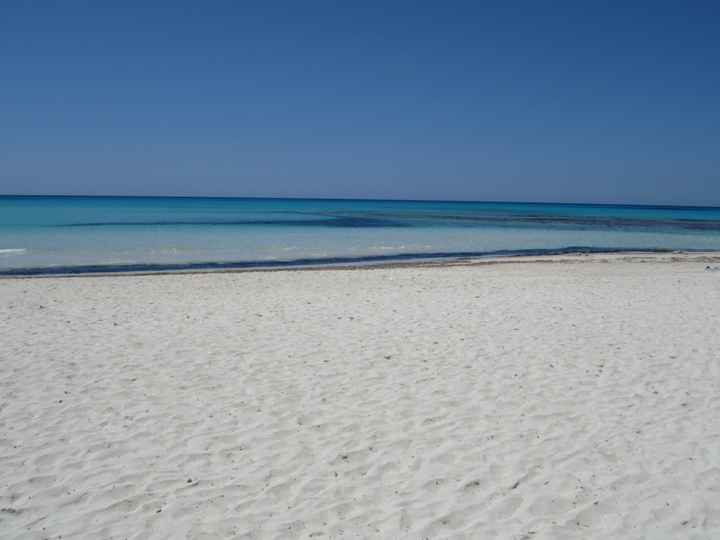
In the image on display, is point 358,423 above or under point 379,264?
under

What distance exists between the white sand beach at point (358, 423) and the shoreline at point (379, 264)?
27.4 ft

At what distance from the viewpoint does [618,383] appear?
6816 mm

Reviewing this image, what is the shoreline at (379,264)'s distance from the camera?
18697 millimetres

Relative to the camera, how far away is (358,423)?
560 centimetres

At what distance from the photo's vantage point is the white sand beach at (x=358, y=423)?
402cm

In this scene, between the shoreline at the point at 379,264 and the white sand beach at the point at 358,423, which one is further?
the shoreline at the point at 379,264

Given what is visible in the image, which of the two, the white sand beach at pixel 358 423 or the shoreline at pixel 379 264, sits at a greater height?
the shoreline at pixel 379 264

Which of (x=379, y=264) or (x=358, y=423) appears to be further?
(x=379, y=264)

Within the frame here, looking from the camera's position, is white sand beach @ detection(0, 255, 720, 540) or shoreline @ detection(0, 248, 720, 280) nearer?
white sand beach @ detection(0, 255, 720, 540)

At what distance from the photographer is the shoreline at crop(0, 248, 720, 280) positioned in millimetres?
18697

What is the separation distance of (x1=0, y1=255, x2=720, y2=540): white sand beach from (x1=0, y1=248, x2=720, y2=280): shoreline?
835 centimetres

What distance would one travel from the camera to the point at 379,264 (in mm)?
22672

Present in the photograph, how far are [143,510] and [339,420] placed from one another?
85.4 inches

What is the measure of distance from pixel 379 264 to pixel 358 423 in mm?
17195
